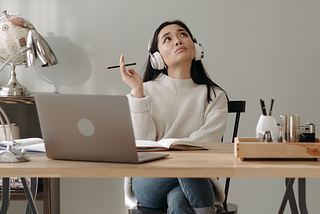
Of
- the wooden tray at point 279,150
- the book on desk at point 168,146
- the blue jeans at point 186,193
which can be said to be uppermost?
the wooden tray at point 279,150

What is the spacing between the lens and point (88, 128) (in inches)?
31.6

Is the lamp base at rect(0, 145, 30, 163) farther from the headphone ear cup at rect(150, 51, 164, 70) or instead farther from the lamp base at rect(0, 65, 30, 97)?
the lamp base at rect(0, 65, 30, 97)

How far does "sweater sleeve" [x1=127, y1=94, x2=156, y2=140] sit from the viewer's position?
152 centimetres

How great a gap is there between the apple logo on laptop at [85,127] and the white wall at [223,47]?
1.60 m

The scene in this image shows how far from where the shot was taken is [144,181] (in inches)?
49.2

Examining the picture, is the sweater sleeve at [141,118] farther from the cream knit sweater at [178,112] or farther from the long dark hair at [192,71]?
the long dark hair at [192,71]

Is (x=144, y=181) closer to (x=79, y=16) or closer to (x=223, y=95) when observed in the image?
(x=223, y=95)

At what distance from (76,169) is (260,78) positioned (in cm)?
189

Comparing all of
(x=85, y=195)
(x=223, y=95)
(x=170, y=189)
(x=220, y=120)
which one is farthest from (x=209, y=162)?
(x=85, y=195)

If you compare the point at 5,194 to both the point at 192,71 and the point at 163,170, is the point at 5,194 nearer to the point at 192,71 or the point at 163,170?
the point at 163,170

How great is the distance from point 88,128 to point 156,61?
3.50 ft

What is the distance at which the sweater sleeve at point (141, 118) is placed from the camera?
1.52m

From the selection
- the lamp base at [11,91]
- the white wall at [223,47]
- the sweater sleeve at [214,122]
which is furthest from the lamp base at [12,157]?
the white wall at [223,47]

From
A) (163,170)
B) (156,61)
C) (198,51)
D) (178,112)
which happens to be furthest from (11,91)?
(163,170)
